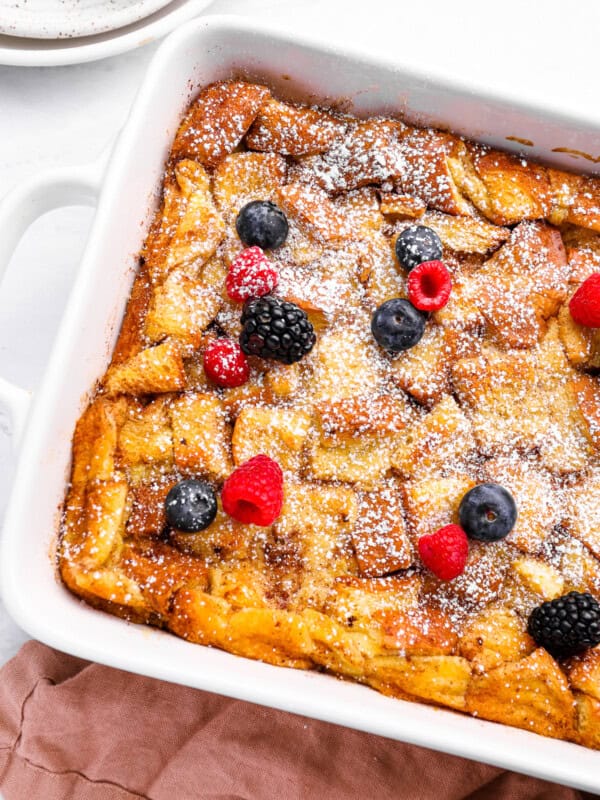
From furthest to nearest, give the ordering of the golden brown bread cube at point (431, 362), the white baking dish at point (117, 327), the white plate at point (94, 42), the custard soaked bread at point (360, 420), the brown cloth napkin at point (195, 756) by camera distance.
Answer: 1. the white plate at point (94, 42)
2. the brown cloth napkin at point (195, 756)
3. the golden brown bread cube at point (431, 362)
4. the custard soaked bread at point (360, 420)
5. the white baking dish at point (117, 327)

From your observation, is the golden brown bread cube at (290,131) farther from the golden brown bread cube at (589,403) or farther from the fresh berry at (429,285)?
the golden brown bread cube at (589,403)

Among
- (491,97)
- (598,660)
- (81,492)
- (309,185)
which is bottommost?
(598,660)

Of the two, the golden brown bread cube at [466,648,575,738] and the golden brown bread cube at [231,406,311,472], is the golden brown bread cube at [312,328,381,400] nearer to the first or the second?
the golden brown bread cube at [231,406,311,472]

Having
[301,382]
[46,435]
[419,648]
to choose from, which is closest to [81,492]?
[46,435]

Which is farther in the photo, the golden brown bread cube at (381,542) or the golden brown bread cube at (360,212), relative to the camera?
the golden brown bread cube at (360,212)

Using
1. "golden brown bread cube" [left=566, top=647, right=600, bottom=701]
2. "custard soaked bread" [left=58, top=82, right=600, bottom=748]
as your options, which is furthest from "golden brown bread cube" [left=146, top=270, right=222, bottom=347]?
"golden brown bread cube" [left=566, top=647, right=600, bottom=701]

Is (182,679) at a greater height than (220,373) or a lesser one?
lesser

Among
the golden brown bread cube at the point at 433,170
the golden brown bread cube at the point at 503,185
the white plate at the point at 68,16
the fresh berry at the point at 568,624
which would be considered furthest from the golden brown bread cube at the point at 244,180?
the fresh berry at the point at 568,624

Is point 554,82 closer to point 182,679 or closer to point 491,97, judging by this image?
point 491,97
